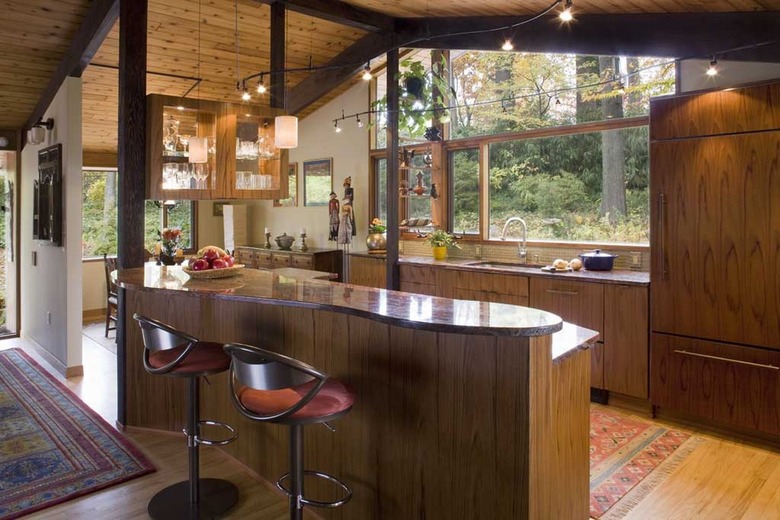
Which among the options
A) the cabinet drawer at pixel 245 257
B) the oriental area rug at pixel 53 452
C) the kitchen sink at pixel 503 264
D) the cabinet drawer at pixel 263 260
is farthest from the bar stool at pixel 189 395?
the cabinet drawer at pixel 245 257

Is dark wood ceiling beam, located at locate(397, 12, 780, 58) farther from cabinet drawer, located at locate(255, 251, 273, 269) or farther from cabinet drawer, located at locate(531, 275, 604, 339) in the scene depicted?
cabinet drawer, located at locate(255, 251, 273, 269)

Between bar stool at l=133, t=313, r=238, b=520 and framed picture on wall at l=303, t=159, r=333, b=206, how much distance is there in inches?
185

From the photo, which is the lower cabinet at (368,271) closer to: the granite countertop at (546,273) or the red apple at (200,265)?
the granite countertop at (546,273)

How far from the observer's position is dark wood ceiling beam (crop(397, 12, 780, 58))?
10.6ft

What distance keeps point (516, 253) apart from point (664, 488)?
8.68 ft

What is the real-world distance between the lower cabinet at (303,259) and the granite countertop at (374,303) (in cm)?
312

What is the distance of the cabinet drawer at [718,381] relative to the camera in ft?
10.7

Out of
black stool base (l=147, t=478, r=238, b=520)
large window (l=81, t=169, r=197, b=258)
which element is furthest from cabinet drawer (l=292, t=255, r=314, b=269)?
black stool base (l=147, t=478, r=238, b=520)

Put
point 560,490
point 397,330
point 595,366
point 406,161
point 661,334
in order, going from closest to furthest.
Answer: point 560,490 → point 397,330 → point 661,334 → point 595,366 → point 406,161

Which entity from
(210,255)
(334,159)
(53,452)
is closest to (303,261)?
(334,159)

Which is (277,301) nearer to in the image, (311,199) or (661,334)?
(661,334)

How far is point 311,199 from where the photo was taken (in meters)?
7.49

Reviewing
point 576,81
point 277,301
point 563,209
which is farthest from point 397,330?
point 576,81

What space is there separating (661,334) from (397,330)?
2.30m
